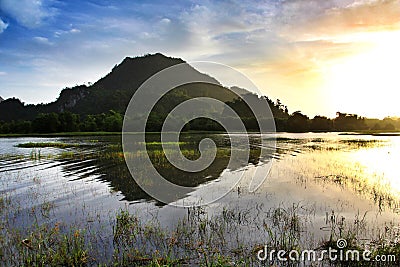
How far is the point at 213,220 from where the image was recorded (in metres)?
10.9

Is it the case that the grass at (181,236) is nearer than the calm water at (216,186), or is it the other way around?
the grass at (181,236)

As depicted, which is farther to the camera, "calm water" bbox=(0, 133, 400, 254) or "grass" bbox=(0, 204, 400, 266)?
"calm water" bbox=(0, 133, 400, 254)

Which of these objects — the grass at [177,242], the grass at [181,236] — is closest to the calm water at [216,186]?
the grass at [181,236]

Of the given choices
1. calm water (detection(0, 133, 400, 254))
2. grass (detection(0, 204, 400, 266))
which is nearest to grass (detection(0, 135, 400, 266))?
grass (detection(0, 204, 400, 266))

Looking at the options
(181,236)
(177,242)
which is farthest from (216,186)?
(177,242)

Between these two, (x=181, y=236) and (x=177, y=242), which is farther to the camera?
(x=181, y=236)

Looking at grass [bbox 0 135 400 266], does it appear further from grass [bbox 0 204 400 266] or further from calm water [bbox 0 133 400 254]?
calm water [bbox 0 133 400 254]

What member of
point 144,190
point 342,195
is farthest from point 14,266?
point 342,195

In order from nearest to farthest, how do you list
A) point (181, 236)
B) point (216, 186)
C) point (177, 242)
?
point (177, 242), point (181, 236), point (216, 186)

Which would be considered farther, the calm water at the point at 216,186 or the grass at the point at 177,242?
the calm water at the point at 216,186

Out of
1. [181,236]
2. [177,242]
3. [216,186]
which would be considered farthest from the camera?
[216,186]

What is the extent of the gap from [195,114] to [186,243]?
100981mm

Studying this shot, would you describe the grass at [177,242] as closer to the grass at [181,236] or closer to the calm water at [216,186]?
the grass at [181,236]

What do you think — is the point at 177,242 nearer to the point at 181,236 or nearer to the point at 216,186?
the point at 181,236
